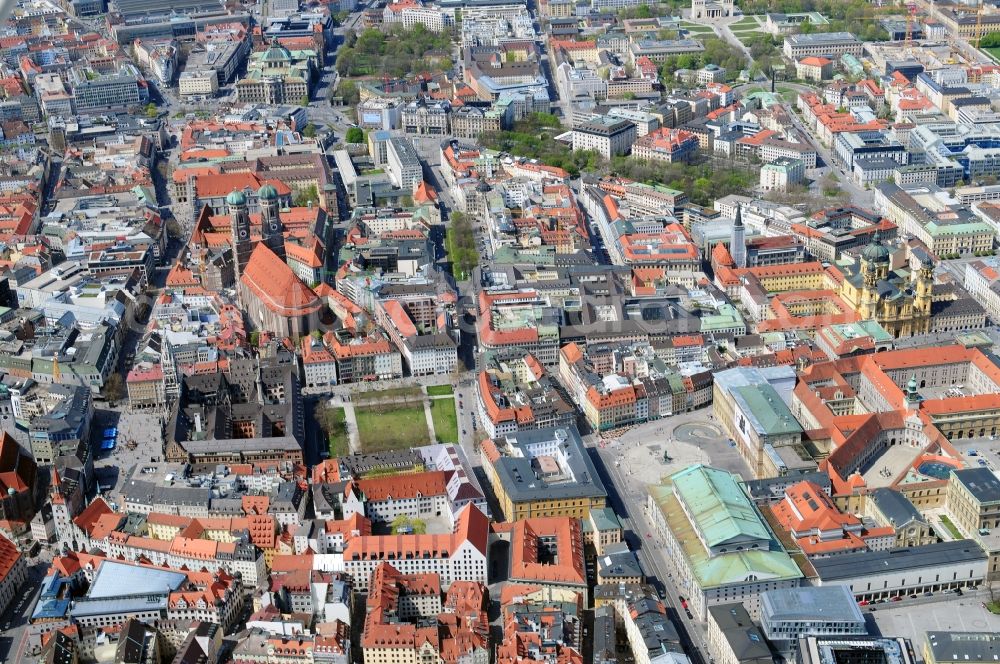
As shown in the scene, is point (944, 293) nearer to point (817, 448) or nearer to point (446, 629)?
point (817, 448)

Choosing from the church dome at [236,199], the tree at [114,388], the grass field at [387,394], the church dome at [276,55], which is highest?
the church dome at [236,199]

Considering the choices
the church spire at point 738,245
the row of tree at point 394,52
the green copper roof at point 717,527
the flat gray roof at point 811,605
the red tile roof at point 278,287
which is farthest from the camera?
the row of tree at point 394,52

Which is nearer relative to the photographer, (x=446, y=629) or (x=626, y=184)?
(x=446, y=629)

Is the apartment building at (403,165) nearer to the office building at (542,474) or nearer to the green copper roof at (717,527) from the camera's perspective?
the office building at (542,474)

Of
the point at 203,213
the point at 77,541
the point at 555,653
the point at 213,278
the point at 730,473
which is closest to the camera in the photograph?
the point at 555,653

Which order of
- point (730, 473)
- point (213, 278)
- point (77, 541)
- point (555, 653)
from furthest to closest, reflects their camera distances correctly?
point (213, 278) < point (730, 473) < point (77, 541) < point (555, 653)

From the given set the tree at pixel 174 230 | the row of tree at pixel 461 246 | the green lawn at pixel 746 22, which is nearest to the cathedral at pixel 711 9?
the green lawn at pixel 746 22

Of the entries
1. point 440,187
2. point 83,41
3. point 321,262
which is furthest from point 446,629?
point 83,41
